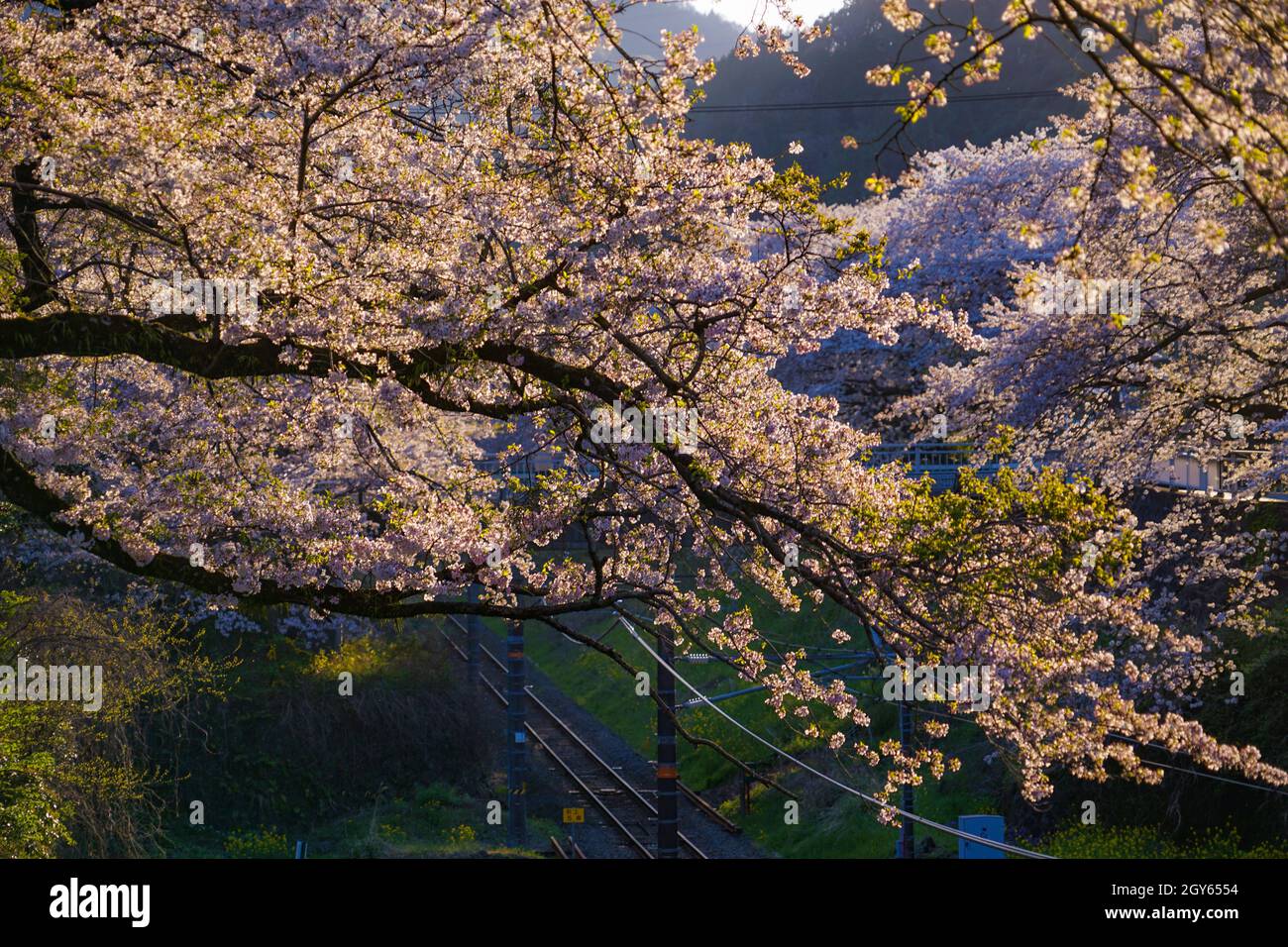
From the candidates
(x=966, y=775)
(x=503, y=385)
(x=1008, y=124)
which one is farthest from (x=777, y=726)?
(x=1008, y=124)

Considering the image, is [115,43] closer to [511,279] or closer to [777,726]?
[511,279]

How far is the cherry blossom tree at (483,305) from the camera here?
8.29 meters

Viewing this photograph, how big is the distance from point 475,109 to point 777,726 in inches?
897

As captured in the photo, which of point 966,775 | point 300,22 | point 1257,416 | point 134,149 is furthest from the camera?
point 966,775

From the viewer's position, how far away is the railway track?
85.2 ft

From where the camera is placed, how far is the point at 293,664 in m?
29.2

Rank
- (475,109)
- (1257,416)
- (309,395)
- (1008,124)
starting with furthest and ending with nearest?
(1008,124)
(1257,416)
(309,395)
(475,109)

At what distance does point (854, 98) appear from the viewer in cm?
7606

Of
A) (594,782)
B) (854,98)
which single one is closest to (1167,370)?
(594,782)

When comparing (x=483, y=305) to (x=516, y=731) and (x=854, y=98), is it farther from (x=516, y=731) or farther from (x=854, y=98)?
(x=854, y=98)

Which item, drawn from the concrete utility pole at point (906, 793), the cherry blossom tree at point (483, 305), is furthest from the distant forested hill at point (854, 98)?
the cherry blossom tree at point (483, 305)

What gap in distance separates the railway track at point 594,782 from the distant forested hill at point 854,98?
117 feet

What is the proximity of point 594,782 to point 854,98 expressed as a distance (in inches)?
2250

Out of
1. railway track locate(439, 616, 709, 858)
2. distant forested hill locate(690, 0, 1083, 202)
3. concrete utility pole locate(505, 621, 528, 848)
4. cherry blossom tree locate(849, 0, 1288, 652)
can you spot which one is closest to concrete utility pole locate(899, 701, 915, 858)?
cherry blossom tree locate(849, 0, 1288, 652)
